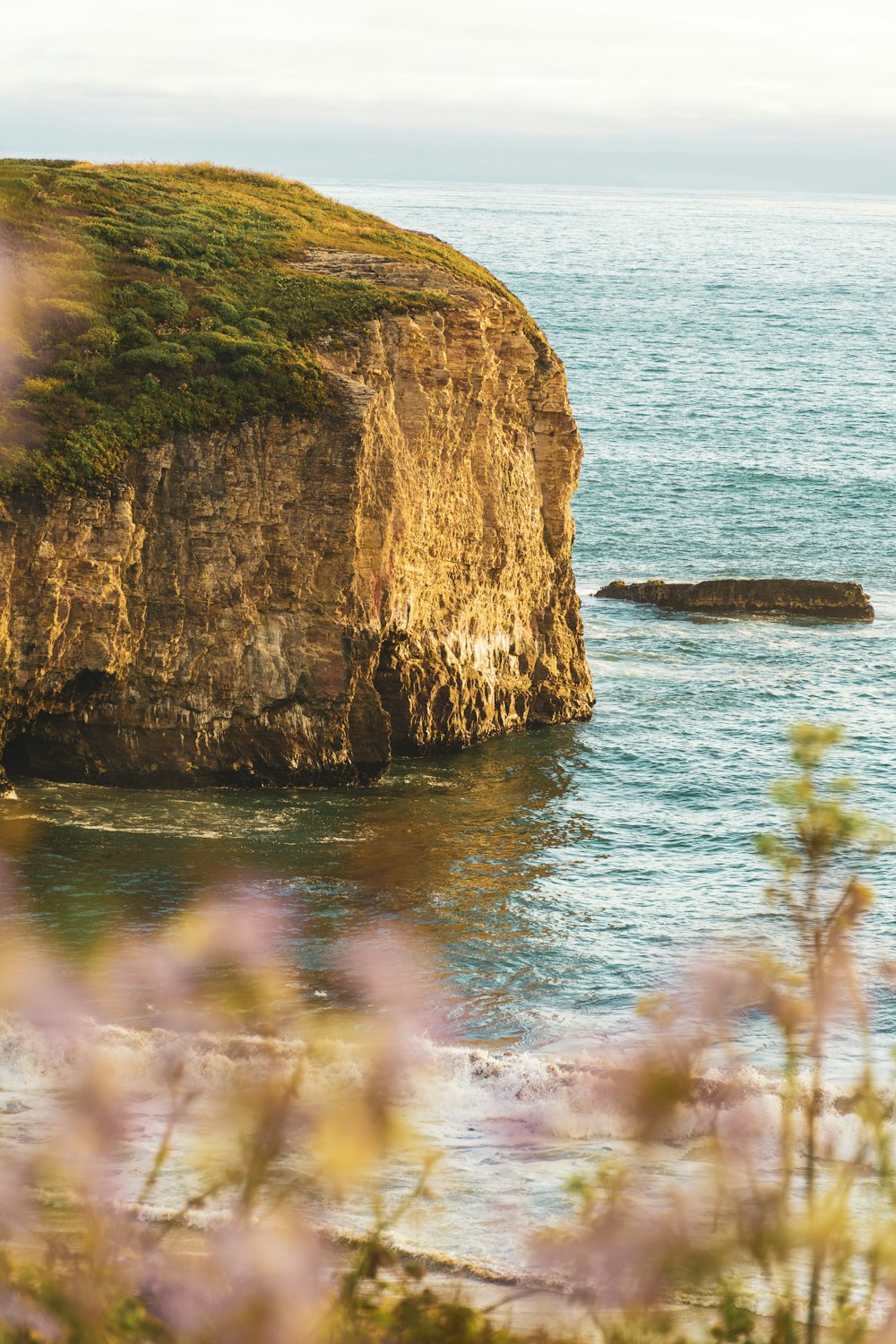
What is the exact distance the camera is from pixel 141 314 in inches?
1385

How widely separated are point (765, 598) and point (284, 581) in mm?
27957

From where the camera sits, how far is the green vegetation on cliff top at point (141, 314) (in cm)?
3266

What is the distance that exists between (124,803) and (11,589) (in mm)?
5299

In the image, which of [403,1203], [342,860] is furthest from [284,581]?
[403,1203]

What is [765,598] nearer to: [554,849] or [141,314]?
[554,849]

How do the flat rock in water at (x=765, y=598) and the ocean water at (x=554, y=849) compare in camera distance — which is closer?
the ocean water at (x=554, y=849)

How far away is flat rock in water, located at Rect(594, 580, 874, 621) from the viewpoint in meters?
56.3

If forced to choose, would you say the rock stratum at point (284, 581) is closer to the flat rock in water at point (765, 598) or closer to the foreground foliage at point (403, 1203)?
the foreground foliage at point (403, 1203)

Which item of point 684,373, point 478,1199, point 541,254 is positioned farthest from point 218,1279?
point 541,254

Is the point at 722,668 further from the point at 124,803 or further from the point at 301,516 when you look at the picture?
the point at 124,803

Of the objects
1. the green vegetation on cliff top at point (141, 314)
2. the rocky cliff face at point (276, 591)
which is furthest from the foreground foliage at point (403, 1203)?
the green vegetation on cliff top at point (141, 314)

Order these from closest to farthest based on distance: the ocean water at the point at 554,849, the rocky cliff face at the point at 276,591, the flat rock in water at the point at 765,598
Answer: the ocean water at the point at 554,849, the rocky cliff face at the point at 276,591, the flat rock in water at the point at 765,598

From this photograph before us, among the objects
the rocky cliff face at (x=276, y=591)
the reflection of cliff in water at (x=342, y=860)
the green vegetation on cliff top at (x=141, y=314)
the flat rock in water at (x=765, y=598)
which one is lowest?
the reflection of cliff in water at (x=342, y=860)

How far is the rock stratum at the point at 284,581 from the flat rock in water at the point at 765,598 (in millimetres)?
18449
